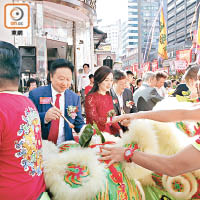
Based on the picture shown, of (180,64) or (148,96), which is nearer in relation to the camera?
(148,96)

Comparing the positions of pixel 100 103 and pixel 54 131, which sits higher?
pixel 100 103

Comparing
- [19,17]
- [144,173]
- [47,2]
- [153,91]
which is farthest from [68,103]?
[47,2]

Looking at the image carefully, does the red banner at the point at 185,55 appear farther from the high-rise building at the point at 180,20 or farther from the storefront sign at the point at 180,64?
the high-rise building at the point at 180,20

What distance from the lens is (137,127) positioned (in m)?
1.78

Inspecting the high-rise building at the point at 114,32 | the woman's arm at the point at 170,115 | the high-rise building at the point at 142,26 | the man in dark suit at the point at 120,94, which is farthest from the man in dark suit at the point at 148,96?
the high-rise building at the point at 114,32

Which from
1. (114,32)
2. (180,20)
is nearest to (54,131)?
(180,20)

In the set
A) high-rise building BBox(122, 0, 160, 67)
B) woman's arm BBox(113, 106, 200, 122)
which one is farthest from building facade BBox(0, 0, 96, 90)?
high-rise building BBox(122, 0, 160, 67)

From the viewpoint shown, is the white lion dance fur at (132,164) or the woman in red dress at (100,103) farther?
the woman in red dress at (100,103)

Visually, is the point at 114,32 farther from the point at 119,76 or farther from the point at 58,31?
the point at 119,76

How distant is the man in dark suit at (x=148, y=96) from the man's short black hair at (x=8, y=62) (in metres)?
3.39

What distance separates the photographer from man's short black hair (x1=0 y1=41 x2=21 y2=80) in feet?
4.11

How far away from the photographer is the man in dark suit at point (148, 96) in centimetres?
443

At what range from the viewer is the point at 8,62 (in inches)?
50.0

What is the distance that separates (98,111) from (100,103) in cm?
11
